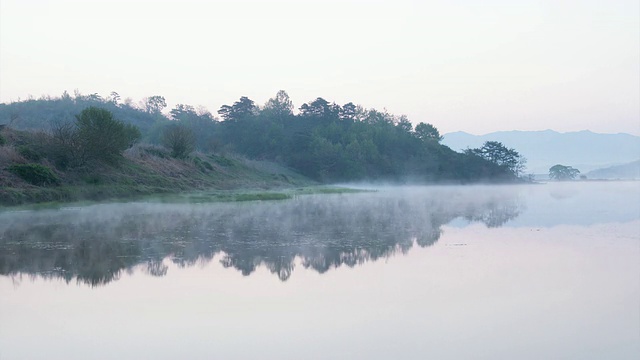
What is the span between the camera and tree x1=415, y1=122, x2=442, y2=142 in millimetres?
132500

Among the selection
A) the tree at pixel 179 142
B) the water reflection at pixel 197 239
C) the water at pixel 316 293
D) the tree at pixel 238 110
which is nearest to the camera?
the water at pixel 316 293

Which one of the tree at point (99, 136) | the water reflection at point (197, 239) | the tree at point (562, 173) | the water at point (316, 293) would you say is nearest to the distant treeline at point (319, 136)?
the tree at point (562, 173)

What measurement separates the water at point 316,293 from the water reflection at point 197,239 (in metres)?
0.09

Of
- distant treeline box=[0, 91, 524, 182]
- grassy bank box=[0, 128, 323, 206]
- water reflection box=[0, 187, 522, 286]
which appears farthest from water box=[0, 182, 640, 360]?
distant treeline box=[0, 91, 524, 182]

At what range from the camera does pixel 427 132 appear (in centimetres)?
13338

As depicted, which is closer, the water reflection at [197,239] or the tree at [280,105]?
the water reflection at [197,239]

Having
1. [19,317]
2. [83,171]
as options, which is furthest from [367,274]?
[83,171]

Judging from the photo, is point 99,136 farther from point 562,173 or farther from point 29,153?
point 562,173

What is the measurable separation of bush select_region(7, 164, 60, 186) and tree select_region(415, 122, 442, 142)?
105 m

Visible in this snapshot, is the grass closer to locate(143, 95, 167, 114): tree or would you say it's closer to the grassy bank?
the grassy bank

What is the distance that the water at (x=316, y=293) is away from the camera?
841 cm

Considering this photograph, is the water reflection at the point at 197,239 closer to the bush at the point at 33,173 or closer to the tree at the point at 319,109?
the bush at the point at 33,173

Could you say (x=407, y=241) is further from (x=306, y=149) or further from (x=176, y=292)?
(x=306, y=149)

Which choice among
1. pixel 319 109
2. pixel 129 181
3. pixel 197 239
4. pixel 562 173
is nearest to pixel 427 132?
pixel 319 109
